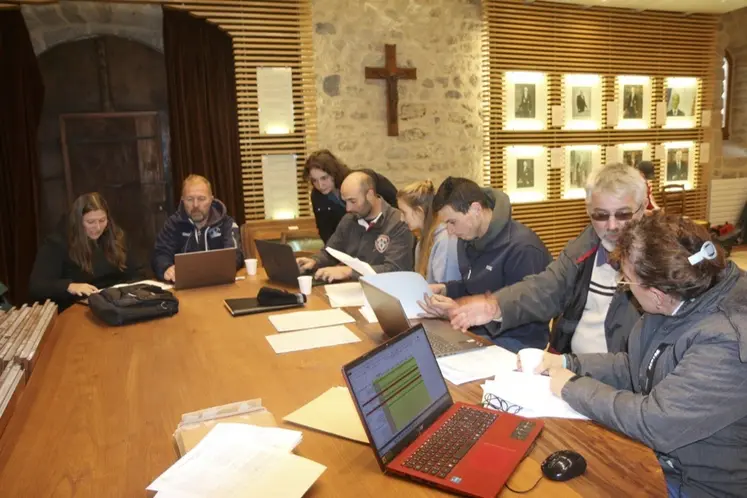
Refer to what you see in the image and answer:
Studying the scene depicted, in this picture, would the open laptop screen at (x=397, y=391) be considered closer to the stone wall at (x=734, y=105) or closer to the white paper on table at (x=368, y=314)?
the white paper on table at (x=368, y=314)

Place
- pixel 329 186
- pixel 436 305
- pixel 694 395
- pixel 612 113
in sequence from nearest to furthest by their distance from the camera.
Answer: pixel 694 395
pixel 436 305
pixel 329 186
pixel 612 113

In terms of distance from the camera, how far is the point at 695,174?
846 centimetres

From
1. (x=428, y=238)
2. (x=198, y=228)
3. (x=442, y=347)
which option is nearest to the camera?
(x=442, y=347)

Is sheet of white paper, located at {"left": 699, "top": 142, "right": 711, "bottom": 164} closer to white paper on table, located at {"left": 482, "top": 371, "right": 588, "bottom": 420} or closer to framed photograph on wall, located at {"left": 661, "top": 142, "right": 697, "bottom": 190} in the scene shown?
framed photograph on wall, located at {"left": 661, "top": 142, "right": 697, "bottom": 190}

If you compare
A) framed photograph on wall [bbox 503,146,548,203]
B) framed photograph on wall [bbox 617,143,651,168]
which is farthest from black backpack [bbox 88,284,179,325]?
framed photograph on wall [bbox 617,143,651,168]

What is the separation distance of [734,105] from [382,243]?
7774 mm

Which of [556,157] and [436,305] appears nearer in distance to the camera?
[436,305]

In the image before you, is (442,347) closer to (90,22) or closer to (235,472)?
(235,472)

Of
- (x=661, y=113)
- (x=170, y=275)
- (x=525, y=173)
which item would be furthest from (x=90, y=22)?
(x=661, y=113)

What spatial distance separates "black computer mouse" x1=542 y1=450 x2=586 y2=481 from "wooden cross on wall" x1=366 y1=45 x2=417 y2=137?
533cm

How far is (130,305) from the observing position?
114 inches

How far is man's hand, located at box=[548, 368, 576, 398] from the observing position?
1.77 meters

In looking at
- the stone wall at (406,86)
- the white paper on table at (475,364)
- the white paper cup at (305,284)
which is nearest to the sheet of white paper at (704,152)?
the stone wall at (406,86)

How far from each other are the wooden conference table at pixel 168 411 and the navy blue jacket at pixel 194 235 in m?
1.33
